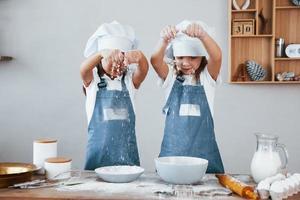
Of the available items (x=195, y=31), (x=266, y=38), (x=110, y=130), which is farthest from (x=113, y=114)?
(x=266, y=38)

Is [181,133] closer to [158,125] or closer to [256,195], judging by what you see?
[158,125]

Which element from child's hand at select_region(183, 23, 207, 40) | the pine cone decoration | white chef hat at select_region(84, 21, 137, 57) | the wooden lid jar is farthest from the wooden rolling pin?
the pine cone decoration

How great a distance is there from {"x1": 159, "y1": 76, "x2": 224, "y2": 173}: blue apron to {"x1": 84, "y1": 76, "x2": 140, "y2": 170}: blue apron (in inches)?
10.1

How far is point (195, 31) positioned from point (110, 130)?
0.80 meters

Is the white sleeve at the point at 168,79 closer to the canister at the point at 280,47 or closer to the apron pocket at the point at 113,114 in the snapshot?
the apron pocket at the point at 113,114

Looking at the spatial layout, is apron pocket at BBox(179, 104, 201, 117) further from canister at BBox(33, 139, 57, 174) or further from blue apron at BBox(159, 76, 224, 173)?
canister at BBox(33, 139, 57, 174)

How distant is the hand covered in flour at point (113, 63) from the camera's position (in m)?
2.43

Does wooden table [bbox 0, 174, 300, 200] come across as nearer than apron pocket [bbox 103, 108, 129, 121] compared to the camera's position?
Yes

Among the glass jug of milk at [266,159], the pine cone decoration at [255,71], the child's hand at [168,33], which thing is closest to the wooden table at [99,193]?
the glass jug of milk at [266,159]

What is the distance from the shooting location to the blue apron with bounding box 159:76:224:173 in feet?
7.88

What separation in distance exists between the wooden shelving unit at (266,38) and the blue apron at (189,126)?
48 centimetres

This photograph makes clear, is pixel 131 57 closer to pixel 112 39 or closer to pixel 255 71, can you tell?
pixel 112 39

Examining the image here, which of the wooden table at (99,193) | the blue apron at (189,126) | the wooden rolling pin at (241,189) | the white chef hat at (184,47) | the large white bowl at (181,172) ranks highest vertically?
the white chef hat at (184,47)

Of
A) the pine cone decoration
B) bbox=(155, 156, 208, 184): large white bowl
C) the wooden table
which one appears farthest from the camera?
the pine cone decoration
